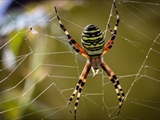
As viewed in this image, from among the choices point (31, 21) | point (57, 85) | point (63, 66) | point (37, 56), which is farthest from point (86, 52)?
point (57, 85)

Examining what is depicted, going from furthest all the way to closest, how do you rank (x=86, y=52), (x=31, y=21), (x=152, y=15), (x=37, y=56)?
(x=152, y=15) → (x=37, y=56) → (x=31, y=21) → (x=86, y=52)

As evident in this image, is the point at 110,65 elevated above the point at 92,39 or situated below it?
below


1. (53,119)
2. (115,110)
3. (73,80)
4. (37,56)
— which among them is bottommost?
(115,110)

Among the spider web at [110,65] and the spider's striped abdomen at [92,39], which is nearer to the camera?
the spider's striped abdomen at [92,39]

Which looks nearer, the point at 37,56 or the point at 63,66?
the point at 37,56

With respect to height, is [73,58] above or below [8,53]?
below

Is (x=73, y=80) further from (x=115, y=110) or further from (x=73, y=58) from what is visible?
(x=115, y=110)

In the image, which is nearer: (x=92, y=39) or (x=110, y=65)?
(x=92, y=39)

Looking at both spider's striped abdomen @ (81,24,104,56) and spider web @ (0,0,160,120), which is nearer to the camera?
spider's striped abdomen @ (81,24,104,56)
